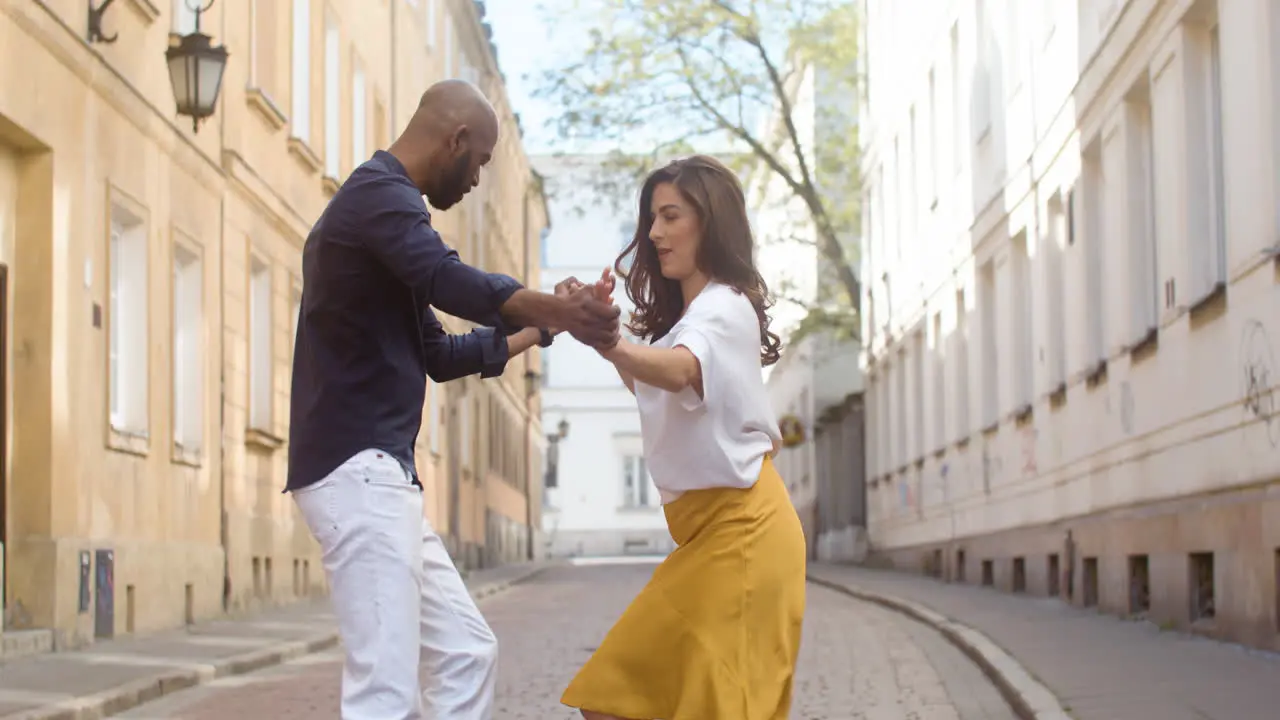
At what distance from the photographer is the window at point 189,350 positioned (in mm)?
18266

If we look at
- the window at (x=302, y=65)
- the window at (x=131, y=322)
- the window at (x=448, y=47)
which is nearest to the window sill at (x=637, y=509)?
the window at (x=448, y=47)

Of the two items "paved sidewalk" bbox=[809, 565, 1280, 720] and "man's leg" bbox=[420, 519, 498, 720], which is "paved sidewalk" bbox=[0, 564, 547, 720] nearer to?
"paved sidewalk" bbox=[809, 565, 1280, 720]

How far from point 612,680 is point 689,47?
33.4 meters

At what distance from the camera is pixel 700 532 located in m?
4.55

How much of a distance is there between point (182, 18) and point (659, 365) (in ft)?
47.5

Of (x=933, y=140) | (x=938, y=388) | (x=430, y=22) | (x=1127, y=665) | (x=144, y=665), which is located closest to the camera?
(x=1127, y=665)

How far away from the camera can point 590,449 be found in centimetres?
7838

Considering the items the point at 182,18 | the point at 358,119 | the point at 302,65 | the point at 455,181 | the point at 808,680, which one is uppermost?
the point at 358,119

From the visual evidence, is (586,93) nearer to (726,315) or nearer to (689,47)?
(689,47)

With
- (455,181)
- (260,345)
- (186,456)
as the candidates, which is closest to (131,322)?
(186,456)

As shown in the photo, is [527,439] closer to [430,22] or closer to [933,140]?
[430,22]

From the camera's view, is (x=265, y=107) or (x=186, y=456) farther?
(x=265, y=107)

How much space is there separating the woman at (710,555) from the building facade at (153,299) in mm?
9277

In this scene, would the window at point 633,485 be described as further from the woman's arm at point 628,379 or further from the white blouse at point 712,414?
the white blouse at point 712,414
